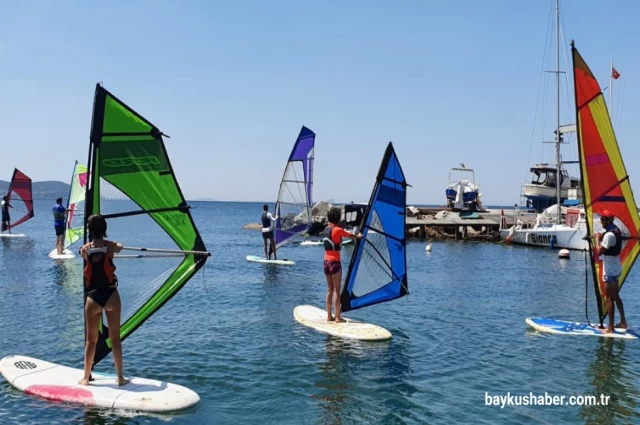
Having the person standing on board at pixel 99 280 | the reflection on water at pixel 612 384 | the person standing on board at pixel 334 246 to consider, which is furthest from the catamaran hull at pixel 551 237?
the person standing on board at pixel 99 280

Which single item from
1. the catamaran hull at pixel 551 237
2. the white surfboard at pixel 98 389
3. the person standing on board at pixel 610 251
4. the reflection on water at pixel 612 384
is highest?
the person standing on board at pixel 610 251

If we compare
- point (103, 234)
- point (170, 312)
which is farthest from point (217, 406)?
point (170, 312)

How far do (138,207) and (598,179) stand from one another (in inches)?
333

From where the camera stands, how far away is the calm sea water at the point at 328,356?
278 inches

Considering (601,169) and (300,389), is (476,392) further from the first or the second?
(601,169)

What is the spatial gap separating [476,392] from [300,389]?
2.51 metres

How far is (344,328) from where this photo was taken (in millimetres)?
10750

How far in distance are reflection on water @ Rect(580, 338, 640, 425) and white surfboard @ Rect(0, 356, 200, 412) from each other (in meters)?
5.22

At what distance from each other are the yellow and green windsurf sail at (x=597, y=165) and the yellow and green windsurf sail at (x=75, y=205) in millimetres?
19175

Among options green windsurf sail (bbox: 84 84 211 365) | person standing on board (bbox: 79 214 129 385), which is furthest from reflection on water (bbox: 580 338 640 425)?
person standing on board (bbox: 79 214 129 385)

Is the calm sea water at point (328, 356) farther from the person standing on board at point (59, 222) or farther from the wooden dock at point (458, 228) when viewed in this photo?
the wooden dock at point (458, 228)

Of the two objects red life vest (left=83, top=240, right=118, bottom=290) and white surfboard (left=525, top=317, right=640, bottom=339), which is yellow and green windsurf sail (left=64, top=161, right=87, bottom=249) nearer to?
red life vest (left=83, top=240, right=118, bottom=290)

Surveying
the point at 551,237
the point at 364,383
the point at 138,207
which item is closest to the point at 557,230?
the point at 551,237

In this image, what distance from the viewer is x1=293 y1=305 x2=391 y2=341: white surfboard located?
1036cm
